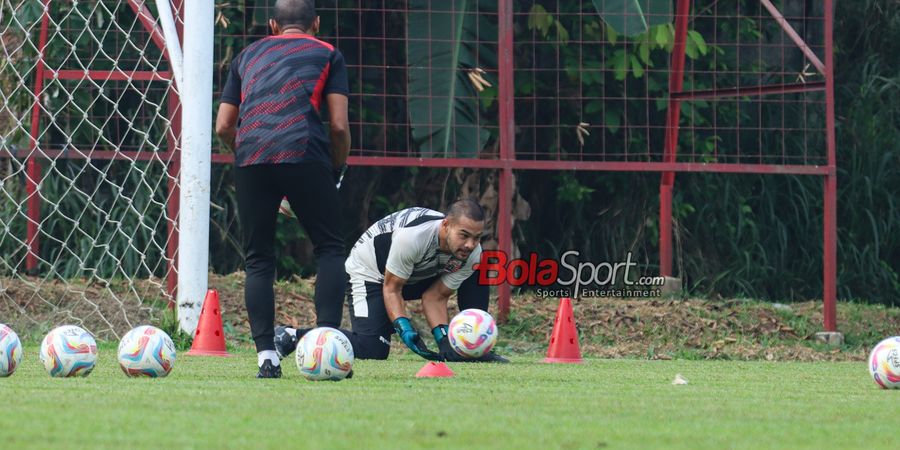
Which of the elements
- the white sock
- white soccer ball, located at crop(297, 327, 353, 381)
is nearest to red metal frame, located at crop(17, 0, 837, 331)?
the white sock

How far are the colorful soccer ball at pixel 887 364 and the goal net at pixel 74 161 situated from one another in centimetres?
557

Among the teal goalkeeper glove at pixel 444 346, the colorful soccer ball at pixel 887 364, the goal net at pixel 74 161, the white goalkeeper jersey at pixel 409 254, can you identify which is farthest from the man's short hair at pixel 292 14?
the goal net at pixel 74 161

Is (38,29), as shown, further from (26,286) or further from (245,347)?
(245,347)

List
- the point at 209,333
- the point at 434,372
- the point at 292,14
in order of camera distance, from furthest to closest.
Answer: the point at 209,333
the point at 434,372
the point at 292,14

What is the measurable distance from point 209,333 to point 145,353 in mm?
2529

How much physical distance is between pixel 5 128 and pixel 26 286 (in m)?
2.17

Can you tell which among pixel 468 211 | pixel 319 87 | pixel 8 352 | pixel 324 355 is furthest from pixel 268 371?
pixel 468 211

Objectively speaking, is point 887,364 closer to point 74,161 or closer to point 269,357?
point 269,357

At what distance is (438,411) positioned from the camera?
5.04 metres

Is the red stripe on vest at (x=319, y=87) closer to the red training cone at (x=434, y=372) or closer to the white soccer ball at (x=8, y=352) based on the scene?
the red training cone at (x=434, y=372)

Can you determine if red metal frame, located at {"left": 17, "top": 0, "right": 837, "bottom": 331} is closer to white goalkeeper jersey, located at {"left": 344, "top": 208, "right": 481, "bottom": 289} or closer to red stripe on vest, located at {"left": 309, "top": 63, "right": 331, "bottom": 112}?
white goalkeeper jersey, located at {"left": 344, "top": 208, "right": 481, "bottom": 289}

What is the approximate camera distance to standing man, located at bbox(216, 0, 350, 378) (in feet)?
21.7

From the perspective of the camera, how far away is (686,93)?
495 inches

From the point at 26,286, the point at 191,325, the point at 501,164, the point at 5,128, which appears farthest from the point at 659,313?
the point at 5,128
